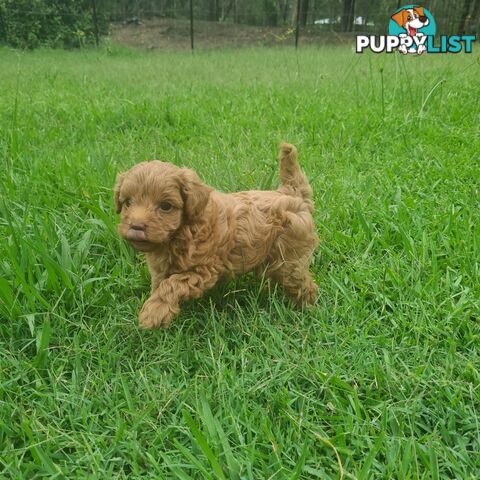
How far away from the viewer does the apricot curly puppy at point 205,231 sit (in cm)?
201

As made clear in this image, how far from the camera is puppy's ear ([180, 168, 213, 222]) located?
2.06 meters

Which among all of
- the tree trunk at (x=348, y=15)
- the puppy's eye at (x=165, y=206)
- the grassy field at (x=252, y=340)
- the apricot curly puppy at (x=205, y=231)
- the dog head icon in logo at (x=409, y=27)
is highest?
the tree trunk at (x=348, y=15)

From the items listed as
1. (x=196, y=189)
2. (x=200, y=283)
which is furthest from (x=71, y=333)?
(x=196, y=189)

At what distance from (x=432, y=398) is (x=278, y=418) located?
60 cm

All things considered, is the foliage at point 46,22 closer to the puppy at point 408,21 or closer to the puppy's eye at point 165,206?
the puppy at point 408,21

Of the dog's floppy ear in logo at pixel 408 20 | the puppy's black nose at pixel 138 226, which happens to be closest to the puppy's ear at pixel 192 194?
the puppy's black nose at pixel 138 226

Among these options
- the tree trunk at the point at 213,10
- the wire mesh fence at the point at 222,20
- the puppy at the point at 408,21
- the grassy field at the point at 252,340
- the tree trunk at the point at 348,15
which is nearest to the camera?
the grassy field at the point at 252,340

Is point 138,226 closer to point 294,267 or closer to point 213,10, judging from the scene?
point 294,267

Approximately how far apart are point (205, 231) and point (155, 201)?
0.29 m

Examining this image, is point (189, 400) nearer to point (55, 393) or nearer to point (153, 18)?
point (55, 393)

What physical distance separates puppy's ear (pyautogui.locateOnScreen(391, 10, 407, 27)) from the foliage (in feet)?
31.4

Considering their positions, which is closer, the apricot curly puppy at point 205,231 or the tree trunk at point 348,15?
the apricot curly puppy at point 205,231

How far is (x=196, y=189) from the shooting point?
6.85 ft

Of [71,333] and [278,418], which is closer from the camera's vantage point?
[278,418]
